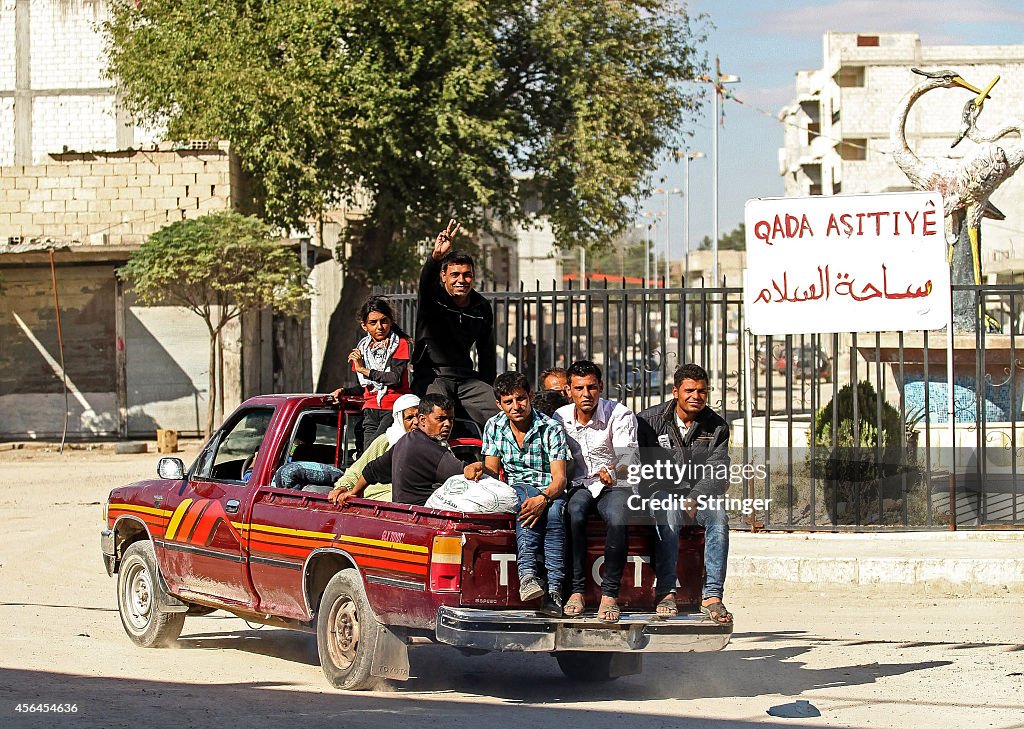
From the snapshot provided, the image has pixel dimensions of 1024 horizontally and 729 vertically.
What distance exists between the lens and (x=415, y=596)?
7.06 m

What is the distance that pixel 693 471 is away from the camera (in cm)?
777

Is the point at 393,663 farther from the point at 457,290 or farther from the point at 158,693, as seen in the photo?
the point at 457,290

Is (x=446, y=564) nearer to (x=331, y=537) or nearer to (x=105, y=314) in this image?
(x=331, y=537)

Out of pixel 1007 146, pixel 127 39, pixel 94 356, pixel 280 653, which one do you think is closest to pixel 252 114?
pixel 94 356

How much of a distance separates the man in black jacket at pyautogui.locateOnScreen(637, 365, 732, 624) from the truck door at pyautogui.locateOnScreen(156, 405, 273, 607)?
2.47 meters

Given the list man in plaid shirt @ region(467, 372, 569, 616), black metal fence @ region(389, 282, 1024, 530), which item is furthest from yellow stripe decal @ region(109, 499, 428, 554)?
black metal fence @ region(389, 282, 1024, 530)

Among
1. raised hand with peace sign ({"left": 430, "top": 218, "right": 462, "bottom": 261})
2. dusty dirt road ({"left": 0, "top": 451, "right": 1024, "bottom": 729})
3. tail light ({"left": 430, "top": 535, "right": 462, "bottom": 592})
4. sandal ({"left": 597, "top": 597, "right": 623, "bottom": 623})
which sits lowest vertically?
dusty dirt road ({"left": 0, "top": 451, "right": 1024, "bottom": 729})

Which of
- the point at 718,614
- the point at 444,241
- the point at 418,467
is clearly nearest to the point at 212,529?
the point at 418,467

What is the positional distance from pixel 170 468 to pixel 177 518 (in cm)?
40

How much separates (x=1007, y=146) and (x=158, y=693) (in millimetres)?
11772

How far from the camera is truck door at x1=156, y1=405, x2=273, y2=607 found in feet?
27.8

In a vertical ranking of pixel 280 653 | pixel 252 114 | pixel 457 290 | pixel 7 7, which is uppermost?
pixel 7 7

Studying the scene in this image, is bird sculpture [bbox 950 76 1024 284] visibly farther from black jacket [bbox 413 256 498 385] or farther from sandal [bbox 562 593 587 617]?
sandal [bbox 562 593 587 617]

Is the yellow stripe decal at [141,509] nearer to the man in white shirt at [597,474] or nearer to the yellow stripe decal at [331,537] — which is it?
the yellow stripe decal at [331,537]
